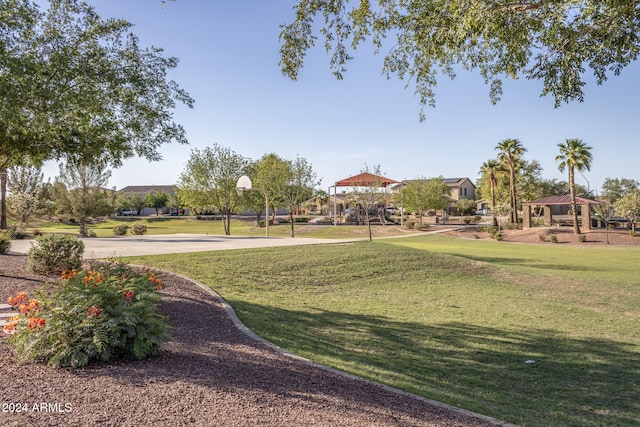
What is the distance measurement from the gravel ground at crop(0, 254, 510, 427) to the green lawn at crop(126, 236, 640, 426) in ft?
3.36

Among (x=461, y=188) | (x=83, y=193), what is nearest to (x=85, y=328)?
(x=83, y=193)

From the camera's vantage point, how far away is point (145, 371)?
4.93 m

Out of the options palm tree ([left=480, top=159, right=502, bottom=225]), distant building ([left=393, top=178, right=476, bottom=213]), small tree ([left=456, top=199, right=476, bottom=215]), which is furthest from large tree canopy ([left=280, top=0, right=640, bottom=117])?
distant building ([left=393, top=178, right=476, bottom=213])

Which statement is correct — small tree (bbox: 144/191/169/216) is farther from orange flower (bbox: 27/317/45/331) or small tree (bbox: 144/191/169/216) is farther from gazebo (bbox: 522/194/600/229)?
orange flower (bbox: 27/317/45/331)

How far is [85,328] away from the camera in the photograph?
518cm

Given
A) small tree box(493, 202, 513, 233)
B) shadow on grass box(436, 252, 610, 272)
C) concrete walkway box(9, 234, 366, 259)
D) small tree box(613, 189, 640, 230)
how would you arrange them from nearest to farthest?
concrete walkway box(9, 234, 366, 259), shadow on grass box(436, 252, 610, 272), small tree box(613, 189, 640, 230), small tree box(493, 202, 513, 233)

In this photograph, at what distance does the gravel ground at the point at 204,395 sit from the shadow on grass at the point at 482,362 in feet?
3.47

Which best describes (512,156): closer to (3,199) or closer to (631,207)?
(631,207)

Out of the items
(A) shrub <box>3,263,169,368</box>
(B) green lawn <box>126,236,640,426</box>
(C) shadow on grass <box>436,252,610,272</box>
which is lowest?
(C) shadow on grass <box>436,252,610,272</box>

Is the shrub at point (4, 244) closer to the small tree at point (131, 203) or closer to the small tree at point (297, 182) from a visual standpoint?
the small tree at point (297, 182)

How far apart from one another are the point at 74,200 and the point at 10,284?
988 inches

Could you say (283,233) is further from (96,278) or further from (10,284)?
(96,278)

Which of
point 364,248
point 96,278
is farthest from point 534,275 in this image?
point 96,278

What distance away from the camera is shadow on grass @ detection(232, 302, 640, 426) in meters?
5.72
